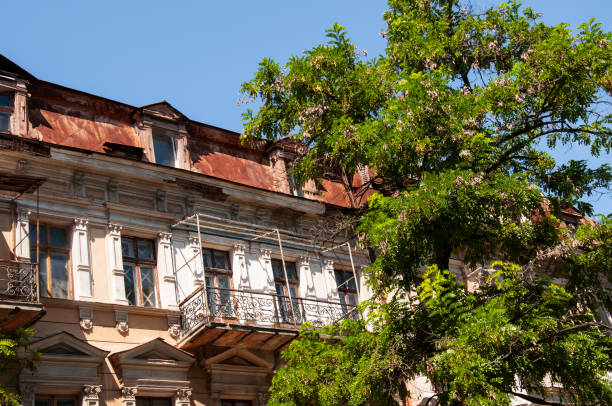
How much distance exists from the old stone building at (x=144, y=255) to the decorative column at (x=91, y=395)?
4 centimetres

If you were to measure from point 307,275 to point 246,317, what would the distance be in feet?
8.69

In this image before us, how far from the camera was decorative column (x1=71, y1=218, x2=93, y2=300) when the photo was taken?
14.0 meters

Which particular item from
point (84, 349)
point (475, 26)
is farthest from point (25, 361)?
point (475, 26)

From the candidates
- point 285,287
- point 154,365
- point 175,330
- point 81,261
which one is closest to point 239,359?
point 175,330

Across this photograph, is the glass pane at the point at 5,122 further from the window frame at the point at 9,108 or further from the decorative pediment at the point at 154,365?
the decorative pediment at the point at 154,365

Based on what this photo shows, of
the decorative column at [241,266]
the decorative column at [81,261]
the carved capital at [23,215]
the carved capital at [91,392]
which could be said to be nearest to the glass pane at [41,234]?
the carved capital at [23,215]

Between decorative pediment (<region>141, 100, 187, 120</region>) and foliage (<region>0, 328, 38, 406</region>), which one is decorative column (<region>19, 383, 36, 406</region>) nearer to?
foliage (<region>0, 328, 38, 406</region>)

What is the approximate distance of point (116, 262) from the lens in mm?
14805

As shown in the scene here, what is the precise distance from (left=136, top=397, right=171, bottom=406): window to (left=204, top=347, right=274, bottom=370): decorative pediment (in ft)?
3.63

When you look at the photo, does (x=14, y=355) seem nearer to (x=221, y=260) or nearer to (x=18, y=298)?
(x=18, y=298)

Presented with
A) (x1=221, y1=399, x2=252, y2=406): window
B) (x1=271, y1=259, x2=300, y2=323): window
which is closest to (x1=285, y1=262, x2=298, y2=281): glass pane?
(x1=271, y1=259, x2=300, y2=323): window

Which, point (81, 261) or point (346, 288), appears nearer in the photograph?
point (81, 261)

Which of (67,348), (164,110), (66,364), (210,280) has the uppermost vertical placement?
(164,110)

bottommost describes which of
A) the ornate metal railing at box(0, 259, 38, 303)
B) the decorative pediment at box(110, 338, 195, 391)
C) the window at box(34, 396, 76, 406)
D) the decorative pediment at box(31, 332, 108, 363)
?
the window at box(34, 396, 76, 406)
